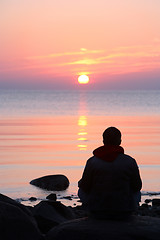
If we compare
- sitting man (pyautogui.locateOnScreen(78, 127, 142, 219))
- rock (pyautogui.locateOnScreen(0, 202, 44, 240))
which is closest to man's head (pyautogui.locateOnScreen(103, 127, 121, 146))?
sitting man (pyautogui.locateOnScreen(78, 127, 142, 219))

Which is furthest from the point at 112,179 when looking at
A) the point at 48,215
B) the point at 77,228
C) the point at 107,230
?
the point at 48,215

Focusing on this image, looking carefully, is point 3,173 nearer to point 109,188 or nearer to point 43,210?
point 43,210

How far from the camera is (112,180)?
7.87 m

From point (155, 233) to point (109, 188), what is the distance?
920 millimetres

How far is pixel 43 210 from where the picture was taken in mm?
9961

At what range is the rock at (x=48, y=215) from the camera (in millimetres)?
9772

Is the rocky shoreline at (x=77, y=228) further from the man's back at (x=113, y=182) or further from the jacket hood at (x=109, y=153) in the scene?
the jacket hood at (x=109, y=153)

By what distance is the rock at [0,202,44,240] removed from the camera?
8148 millimetres

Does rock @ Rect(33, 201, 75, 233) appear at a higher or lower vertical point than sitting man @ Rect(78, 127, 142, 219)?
lower

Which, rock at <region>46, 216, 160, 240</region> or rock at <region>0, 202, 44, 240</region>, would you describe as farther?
rock at <region>0, 202, 44, 240</region>

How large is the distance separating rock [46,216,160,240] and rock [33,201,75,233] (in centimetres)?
170

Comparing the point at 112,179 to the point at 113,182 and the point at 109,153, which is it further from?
the point at 109,153

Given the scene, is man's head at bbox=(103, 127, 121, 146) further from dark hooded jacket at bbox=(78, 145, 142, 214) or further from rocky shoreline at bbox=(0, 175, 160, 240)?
rocky shoreline at bbox=(0, 175, 160, 240)

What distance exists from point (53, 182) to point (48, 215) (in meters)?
7.24
